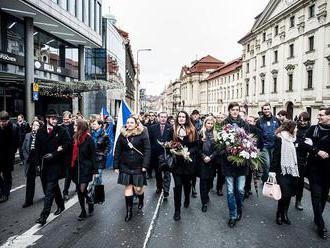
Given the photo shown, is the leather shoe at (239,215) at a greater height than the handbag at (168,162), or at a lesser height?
lesser

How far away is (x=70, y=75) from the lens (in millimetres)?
25328

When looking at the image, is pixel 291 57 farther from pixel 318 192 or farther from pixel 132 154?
pixel 132 154

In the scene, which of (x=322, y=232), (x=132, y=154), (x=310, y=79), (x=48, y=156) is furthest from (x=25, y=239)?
(x=310, y=79)

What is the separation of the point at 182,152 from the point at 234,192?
3.97 feet

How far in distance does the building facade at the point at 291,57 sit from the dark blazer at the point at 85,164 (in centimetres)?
2755

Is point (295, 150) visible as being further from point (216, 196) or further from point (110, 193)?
point (110, 193)

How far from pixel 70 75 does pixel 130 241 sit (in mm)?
22907

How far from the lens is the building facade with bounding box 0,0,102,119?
16905 mm

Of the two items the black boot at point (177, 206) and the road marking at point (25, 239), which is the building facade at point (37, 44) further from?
the black boot at point (177, 206)

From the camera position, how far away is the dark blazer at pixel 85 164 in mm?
5441

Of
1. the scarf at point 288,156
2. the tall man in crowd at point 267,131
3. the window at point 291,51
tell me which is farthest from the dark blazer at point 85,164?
the window at point 291,51

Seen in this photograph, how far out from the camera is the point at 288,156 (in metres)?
5.16

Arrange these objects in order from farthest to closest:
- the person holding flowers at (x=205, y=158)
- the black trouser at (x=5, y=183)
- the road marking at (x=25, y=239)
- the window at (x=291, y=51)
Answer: the window at (x=291, y=51) → the black trouser at (x=5, y=183) → the person holding flowers at (x=205, y=158) → the road marking at (x=25, y=239)

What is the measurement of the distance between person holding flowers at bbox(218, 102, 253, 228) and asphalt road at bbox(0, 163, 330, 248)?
365mm
